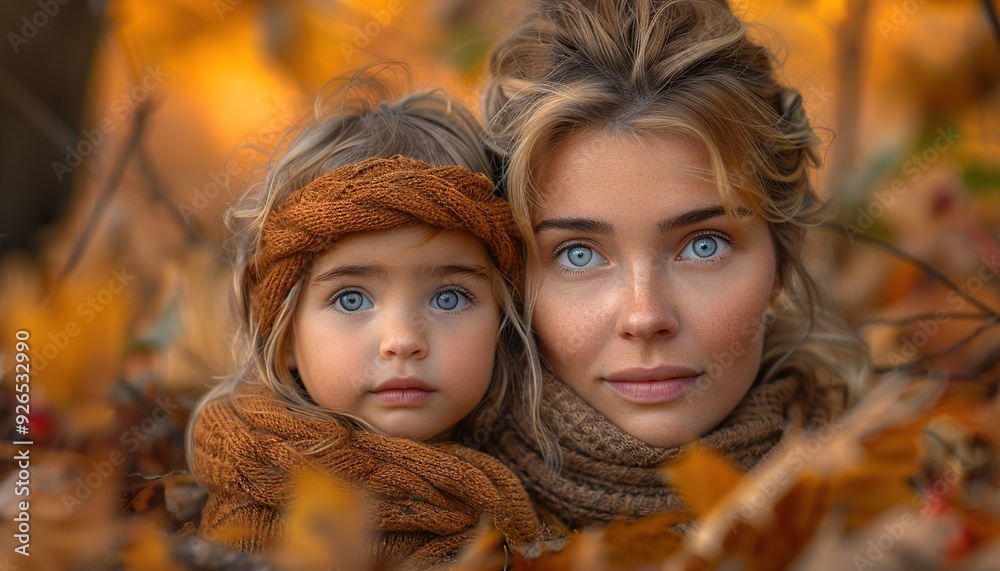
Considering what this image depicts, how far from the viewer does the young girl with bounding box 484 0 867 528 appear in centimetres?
188

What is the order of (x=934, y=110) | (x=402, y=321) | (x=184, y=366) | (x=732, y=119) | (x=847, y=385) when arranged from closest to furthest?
(x=402, y=321)
(x=732, y=119)
(x=847, y=385)
(x=184, y=366)
(x=934, y=110)

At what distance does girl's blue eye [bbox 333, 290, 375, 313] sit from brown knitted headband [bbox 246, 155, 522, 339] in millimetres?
96

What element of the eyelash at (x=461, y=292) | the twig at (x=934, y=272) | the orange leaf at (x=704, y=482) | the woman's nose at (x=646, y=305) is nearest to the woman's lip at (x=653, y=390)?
the woman's nose at (x=646, y=305)

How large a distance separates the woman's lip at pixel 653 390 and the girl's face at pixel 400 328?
0.92ft

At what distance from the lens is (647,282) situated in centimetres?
185

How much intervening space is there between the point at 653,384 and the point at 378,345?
1.79 ft

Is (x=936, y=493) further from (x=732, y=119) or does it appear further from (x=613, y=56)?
(x=613, y=56)

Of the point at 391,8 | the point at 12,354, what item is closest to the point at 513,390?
the point at 12,354

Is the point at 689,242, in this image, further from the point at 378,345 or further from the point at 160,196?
the point at 160,196

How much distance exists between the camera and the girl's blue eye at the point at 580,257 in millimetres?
1938

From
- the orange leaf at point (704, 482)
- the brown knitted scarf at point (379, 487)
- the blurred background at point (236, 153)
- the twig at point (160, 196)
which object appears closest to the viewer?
the orange leaf at point (704, 482)

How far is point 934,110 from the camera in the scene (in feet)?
10.7

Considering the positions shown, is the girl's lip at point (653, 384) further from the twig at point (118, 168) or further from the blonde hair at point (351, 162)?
the twig at point (118, 168)

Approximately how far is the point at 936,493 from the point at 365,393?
3.28 feet
